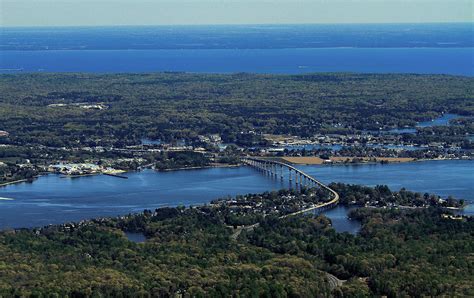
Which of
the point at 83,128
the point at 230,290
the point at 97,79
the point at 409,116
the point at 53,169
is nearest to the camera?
the point at 230,290

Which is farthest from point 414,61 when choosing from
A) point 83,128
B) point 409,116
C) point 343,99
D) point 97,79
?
point 83,128

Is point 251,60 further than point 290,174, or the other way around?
point 251,60

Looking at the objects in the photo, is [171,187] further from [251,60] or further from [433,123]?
[251,60]

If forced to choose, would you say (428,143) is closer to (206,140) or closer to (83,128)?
(206,140)

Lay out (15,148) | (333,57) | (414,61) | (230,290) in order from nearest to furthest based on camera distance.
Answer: (230,290)
(15,148)
(414,61)
(333,57)

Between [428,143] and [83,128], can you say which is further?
[83,128]

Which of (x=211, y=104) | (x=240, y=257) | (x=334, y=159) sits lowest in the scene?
(x=211, y=104)

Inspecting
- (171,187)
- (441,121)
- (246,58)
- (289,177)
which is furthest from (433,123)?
(246,58)
